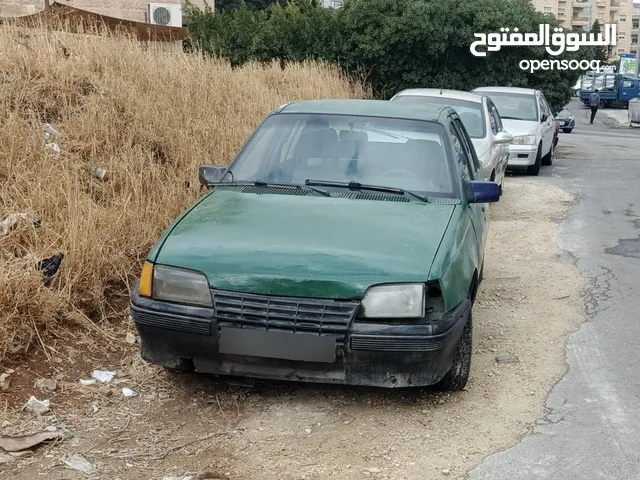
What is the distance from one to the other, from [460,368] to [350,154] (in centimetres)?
167

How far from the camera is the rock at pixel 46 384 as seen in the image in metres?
4.27

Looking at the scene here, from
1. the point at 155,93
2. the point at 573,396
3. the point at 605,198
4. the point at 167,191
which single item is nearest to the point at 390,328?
the point at 573,396

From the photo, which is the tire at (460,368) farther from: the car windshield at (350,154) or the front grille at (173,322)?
the front grille at (173,322)

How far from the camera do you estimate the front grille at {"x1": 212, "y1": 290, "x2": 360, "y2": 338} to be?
371 cm

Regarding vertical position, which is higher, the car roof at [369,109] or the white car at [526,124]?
the car roof at [369,109]

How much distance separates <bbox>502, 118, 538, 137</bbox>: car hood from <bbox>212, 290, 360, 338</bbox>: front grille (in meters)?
11.3

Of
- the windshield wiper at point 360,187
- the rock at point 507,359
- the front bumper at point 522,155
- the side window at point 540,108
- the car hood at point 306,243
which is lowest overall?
the front bumper at point 522,155

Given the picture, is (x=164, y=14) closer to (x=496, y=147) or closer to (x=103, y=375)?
(x=496, y=147)

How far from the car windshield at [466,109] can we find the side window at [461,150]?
182 inches

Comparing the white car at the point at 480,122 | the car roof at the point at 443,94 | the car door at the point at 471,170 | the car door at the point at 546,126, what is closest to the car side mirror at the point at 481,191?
the car door at the point at 471,170

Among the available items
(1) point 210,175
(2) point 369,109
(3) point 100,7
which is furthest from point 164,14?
(1) point 210,175

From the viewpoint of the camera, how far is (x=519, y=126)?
14602mm

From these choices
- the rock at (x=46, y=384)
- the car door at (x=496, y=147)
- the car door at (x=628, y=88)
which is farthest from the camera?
the car door at (x=628, y=88)

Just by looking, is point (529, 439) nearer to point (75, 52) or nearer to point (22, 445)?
point (22, 445)
